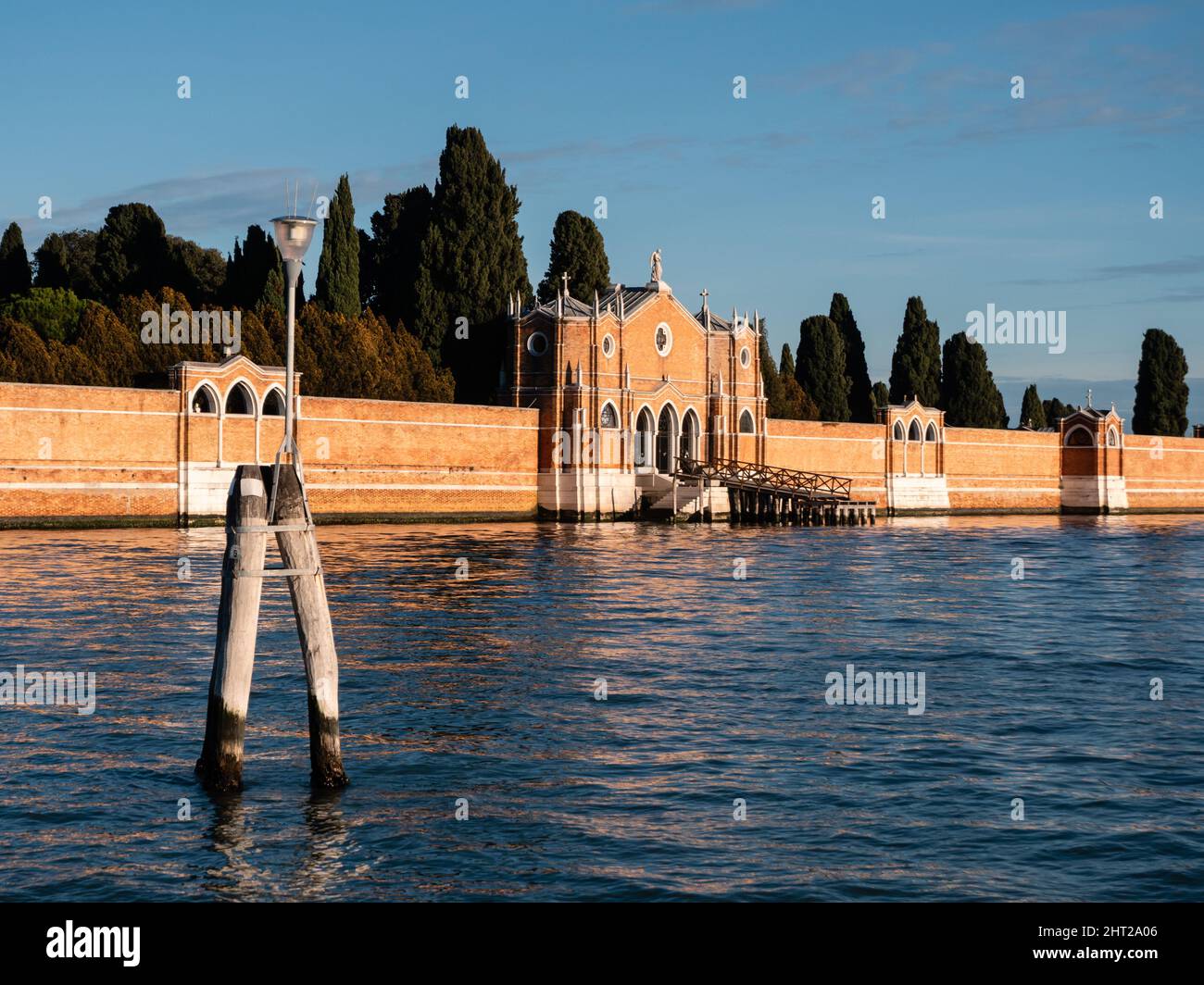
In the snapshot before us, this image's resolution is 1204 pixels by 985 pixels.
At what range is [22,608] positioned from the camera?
20203 mm

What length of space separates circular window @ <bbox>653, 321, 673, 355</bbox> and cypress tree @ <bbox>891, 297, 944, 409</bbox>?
23.8 meters

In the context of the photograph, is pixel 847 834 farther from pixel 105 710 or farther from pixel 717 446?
pixel 717 446

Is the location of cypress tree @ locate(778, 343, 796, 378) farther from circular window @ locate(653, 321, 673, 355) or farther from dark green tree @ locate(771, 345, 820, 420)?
circular window @ locate(653, 321, 673, 355)

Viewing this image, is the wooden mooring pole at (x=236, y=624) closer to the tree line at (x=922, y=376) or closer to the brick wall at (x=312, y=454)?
the brick wall at (x=312, y=454)

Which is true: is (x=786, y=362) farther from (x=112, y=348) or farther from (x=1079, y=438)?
(x=112, y=348)

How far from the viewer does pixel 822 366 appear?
76.1 m

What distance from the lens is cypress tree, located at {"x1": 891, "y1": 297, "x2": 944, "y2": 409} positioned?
75.6m

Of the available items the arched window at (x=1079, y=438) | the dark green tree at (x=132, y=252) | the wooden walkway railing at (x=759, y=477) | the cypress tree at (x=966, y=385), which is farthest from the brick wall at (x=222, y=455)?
the cypress tree at (x=966, y=385)

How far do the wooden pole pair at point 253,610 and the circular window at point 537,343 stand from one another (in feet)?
137

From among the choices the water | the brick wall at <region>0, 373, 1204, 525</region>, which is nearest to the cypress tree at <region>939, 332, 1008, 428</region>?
the brick wall at <region>0, 373, 1204, 525</region>

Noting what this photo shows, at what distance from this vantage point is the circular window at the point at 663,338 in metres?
54.5

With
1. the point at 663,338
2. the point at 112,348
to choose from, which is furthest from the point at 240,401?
the point at 663,338
